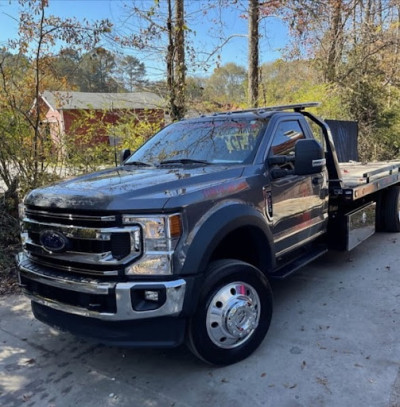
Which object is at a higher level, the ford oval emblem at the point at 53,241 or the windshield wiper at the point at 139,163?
the windshield wiper at the point at 139,163

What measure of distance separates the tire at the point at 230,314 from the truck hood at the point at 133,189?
26.6 inches

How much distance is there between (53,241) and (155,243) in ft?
2.74

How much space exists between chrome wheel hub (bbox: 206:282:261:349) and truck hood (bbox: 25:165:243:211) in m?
0.86

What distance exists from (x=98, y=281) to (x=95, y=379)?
0.91m

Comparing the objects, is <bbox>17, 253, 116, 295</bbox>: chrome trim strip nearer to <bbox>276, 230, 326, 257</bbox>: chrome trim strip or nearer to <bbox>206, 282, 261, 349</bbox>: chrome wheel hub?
<bbox>206, 282, 261, 349</bbox>: chrome wheel hub

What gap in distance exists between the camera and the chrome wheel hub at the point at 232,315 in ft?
10.2

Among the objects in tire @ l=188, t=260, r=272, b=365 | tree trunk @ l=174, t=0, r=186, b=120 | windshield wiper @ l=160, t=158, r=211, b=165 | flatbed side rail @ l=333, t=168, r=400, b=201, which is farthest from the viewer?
tree trunk @ l=174, t=0, r=186, b=120

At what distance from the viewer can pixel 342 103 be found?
13.5 meters

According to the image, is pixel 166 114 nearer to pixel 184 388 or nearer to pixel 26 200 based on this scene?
pixel 26 200

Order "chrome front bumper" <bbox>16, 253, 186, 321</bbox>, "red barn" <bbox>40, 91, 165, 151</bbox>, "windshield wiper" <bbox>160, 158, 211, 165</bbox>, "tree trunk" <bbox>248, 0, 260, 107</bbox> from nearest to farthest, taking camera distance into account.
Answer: "chrome front bumper" <bbox>16, 253, 186, 321</bbox> < "windshield wiper" <bbox>160, 158, 211, 165</bbox> < "red barn" <bbox>40, 91, 165, 151</bbox> < "tree trunk" <bbox>248, 0, 260, 107</bbox>

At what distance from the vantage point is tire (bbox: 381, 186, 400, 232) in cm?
668

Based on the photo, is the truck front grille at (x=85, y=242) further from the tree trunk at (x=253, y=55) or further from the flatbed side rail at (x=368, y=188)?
the tree trunk at (x=253, y=55)

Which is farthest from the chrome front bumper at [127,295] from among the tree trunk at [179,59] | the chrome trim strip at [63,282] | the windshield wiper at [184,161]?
the tree trunk at [179,59]

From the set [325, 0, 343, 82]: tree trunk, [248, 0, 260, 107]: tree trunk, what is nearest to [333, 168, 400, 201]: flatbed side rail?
[248, 0, 260, 107]: tree trunk
